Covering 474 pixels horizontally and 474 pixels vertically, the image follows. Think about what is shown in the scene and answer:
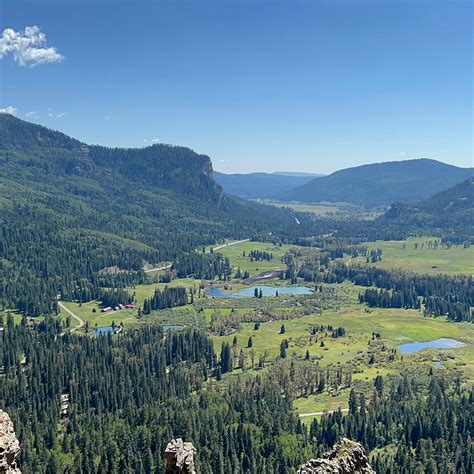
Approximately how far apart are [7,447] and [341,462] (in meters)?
19.4

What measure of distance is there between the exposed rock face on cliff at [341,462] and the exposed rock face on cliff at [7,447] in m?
16.3

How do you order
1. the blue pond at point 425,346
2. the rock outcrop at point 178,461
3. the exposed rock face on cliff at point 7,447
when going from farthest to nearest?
the blue pond at point 425,346 → the rock outcrop at point 178,461 → the exposed rock face on cliff at point 7,447

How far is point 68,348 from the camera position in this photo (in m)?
163

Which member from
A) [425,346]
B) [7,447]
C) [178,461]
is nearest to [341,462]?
[178,461]

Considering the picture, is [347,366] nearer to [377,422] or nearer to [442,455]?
[377,422]

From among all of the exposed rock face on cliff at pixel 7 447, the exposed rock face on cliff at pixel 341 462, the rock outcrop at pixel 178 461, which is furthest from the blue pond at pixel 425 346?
the exposed rock face on cliff at pixel 7 447

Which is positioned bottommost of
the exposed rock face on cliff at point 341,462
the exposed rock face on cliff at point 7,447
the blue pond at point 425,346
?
the blue pond at point 425,346

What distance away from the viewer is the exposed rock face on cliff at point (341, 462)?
32.3m

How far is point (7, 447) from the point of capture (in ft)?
94.8

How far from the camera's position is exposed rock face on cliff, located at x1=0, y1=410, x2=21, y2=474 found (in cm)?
2852

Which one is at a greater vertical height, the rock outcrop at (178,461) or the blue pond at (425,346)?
the rock outcrop at (178,461)

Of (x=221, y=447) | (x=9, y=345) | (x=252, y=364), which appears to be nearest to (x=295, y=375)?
(x=252, y=364)

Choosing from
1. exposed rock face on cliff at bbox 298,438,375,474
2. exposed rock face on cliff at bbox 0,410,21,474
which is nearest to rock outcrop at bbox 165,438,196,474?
exposed rock face on cliff at bbox 298,438,375,474

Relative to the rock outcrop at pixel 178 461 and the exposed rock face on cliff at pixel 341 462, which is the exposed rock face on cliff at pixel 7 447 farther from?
the exposed rock face on cliff at pixel 341 462
